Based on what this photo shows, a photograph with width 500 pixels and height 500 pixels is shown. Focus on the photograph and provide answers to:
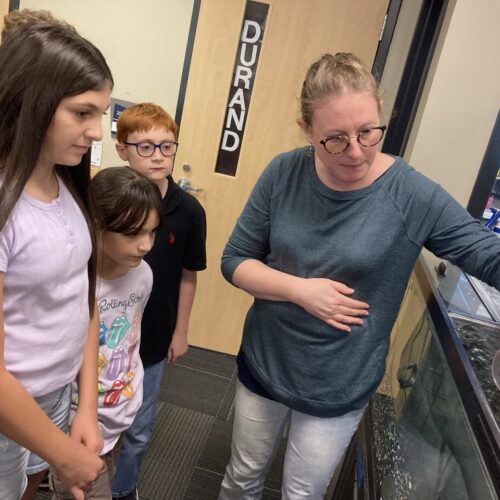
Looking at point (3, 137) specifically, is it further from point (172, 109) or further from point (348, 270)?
point (172, 109)

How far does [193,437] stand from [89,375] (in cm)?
114

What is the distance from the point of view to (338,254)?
1001mm

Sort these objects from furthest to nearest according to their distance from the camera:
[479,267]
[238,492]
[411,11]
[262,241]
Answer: [411,11] → [238,492] → [262,241] → [479,267]

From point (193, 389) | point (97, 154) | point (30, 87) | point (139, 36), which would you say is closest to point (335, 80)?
point (30, 87)

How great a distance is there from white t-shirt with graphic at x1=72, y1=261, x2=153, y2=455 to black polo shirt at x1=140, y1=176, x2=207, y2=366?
16 centimetres

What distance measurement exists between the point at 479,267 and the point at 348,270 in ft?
0.83

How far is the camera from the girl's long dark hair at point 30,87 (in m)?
0.70

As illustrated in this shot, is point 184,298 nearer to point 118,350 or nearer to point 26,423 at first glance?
point 118,350

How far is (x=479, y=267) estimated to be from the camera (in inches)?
35.1

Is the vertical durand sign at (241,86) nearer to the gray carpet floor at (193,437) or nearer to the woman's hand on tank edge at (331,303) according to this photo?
the gray carpet floor at (193,437)

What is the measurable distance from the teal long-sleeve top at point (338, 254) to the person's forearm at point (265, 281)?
0.03 metres

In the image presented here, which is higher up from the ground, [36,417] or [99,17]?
[99,17]

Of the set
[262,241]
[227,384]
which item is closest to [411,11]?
[262,241]

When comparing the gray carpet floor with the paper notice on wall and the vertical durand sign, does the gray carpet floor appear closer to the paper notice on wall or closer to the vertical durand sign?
the vertical durand sign
